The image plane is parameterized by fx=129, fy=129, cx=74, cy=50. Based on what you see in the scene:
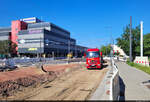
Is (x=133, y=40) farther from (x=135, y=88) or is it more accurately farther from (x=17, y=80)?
(x=17, y=80)

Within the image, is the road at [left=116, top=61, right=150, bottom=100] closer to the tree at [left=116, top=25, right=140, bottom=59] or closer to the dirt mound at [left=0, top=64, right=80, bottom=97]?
the dirt mound at [left=0, top=64, right=80, bottom=97]

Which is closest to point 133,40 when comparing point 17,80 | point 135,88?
point 135,88

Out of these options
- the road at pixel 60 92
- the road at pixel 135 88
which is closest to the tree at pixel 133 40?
the road at pixel 135 88

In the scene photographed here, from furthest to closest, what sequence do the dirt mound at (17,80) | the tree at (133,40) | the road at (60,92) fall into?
the tree at (133,40)
the dirt mound at (17,80)
the road at (60,92)

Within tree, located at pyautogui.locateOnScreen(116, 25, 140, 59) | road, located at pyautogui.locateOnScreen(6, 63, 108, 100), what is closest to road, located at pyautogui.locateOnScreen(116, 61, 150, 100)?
road, located at pyautogui.locateOnScreen(6, 63, 108, 100)

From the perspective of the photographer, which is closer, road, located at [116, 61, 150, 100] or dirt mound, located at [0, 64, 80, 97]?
road, located at [116, 61, 150, 100]

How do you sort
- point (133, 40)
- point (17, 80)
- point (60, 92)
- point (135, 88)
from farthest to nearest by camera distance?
point (133, 40)
point (17, 80)
point (135, 88)
point (60, 92)

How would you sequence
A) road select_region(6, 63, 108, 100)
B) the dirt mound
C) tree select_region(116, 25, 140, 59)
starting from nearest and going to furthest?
road select_region(6, 63, 108, 100), the dirt mound, tree select_region(116, 25, 140, 59)

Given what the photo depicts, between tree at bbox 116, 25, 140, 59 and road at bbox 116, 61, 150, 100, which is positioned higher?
tree at bbox 116, 25, 140, 59

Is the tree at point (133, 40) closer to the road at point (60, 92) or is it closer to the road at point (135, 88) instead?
the road at point (135, 88)

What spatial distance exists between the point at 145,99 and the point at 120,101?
4.01ft

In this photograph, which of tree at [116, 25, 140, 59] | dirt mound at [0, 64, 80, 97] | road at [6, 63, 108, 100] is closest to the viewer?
road at [6, 63, 108, 100]

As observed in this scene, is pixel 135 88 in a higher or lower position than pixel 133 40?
lower

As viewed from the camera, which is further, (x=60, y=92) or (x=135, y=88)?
(x=135, y=88)
